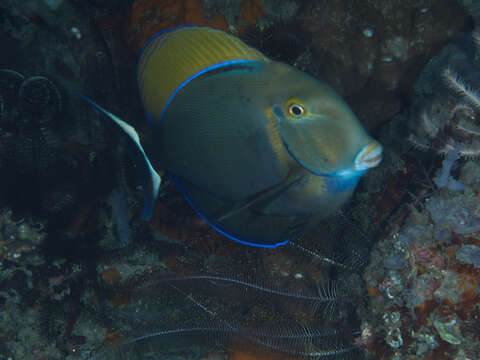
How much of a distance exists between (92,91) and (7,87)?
2.79 ft

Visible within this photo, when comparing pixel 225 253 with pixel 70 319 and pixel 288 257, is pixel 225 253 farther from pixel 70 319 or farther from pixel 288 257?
→ pixel 70 319

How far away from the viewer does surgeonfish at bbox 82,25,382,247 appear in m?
1.26

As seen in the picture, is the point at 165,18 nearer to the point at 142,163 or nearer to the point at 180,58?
the point at 180,58

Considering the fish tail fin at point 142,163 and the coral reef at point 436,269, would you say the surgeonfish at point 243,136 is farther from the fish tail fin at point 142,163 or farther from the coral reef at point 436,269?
the coral reef at point 436,269

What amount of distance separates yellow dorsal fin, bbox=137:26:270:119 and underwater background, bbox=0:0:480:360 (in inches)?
60.0

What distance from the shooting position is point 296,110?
1278mm

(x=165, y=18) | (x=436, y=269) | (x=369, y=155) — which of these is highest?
(x=369, y=155)

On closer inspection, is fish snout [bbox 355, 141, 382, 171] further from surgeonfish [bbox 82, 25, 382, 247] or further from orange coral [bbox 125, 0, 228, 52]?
orange coral [bbox 125, 0, 228, 52]

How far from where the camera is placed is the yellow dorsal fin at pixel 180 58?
136 cm

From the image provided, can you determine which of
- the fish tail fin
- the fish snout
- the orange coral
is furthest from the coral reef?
the orange coral

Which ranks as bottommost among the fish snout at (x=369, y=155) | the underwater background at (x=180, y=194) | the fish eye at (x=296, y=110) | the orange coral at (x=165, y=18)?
the underwater background at (x=180, y=194)

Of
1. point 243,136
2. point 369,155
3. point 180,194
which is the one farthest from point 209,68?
point 180,194

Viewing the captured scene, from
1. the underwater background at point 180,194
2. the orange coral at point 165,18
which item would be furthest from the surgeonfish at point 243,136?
the orange coral at point 165,18

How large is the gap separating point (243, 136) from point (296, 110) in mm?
250
